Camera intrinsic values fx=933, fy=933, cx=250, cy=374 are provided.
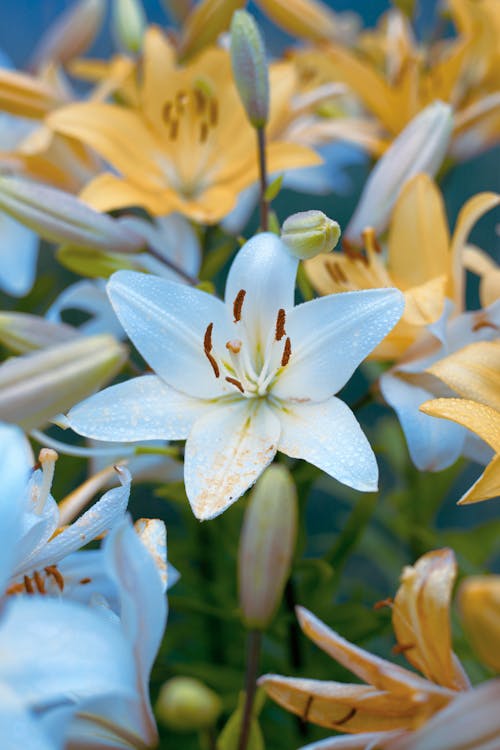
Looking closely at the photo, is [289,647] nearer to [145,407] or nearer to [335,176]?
[145,407]

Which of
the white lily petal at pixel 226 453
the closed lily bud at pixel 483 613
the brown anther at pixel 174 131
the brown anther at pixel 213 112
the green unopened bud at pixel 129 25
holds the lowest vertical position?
the white lily petal at pixel 226 453

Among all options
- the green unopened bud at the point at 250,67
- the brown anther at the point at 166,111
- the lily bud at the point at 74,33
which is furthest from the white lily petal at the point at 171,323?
the lily bud at the point at 74,33

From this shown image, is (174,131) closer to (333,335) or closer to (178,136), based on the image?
(178,136)

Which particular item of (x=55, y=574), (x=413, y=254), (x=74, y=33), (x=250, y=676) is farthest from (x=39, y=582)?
(x=74, y=33)

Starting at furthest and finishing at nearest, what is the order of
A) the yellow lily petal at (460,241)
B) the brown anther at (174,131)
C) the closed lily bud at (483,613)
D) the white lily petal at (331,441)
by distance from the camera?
1. the brown anther at (174,131)
2. the yellow lily petal at (460,241)
3. the white lily petal at (331,441)
4. the closed lily bud at (483,613)

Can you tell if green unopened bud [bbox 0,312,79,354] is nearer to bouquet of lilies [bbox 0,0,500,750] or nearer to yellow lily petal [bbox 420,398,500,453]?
bouquet of lilies [bbox 0,0,500,750]

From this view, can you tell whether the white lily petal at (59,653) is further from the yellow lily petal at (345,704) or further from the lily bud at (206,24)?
the lily bud at (206,24)

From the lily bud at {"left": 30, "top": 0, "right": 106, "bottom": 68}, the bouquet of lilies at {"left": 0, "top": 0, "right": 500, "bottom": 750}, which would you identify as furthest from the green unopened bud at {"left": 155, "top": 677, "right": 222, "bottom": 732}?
the lily bud at {"left": 30, "top": 0, "right": 106, "bottom": 68}
